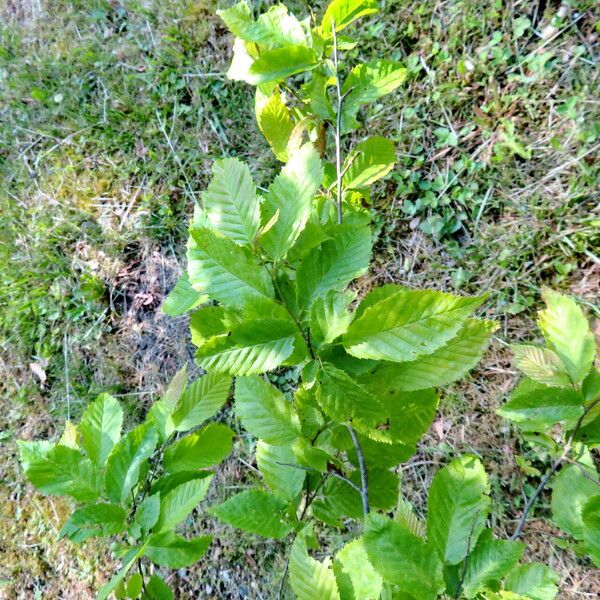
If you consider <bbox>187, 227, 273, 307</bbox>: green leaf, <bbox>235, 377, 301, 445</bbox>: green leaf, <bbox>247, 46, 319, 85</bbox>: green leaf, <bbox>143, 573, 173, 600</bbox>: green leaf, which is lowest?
<bbox>143, 573, 173, 600</bbox>: green leaf

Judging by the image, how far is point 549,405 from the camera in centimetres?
109

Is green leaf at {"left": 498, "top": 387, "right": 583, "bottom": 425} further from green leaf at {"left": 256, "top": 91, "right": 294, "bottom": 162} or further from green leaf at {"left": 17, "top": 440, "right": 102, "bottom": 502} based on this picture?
green leaf at {"left": 17, "top": 440, "right": 102, "bottom": 502}

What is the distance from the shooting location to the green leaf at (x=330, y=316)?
0.71 m

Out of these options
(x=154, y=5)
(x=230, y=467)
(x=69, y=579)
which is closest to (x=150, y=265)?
(x=230, y=467)

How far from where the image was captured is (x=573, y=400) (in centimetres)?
107

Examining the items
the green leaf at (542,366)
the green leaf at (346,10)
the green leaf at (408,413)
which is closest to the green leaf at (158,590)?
the green leaf at (408,413)

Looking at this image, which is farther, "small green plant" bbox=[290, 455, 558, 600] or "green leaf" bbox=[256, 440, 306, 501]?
"green leaf" bbox=[256, 440, 306, 501]

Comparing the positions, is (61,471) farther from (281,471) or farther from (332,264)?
(332,264)

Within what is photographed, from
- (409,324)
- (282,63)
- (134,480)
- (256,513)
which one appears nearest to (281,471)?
(256,513)

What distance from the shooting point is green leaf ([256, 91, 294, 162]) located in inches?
38.5

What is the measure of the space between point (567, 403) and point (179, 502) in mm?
851

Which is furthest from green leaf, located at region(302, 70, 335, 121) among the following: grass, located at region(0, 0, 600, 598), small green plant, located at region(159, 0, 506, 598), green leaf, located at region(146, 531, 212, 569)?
grass, located at region(0, 0, 600, 598)

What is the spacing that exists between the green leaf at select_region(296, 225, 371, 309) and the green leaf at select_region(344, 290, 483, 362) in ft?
0.41

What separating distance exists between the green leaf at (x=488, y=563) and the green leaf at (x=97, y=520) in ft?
2.33
